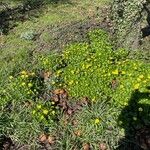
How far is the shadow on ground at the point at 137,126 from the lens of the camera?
7.18 metres

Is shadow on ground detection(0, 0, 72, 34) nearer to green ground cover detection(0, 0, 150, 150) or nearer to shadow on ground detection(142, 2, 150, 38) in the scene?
green ground cover detection(0, 0, 150, 150)

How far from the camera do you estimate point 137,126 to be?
7.26 meters

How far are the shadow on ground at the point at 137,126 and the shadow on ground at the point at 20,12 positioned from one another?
6.38 m

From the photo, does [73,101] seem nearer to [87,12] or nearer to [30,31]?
[30,31]

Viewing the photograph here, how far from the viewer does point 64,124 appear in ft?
25.9

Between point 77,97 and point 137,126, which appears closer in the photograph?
point 137,126

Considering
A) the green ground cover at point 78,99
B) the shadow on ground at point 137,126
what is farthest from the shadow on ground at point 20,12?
the shadow on ground at point 137,126

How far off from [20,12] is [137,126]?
26.9 ft

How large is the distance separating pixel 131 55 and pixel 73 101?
1886 millimetres

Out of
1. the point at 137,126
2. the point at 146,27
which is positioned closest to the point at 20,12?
the point at 146,27

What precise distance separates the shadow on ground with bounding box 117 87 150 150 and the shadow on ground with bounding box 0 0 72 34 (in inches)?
251

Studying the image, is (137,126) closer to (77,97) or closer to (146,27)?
(77,97)

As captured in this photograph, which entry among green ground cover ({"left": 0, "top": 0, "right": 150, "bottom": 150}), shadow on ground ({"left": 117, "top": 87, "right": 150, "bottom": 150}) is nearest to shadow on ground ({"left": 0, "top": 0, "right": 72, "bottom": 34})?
green ground cover ({"left": 0, "top": 0, "right": 150, "bottom": 150})

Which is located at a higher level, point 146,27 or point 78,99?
point 78,99
